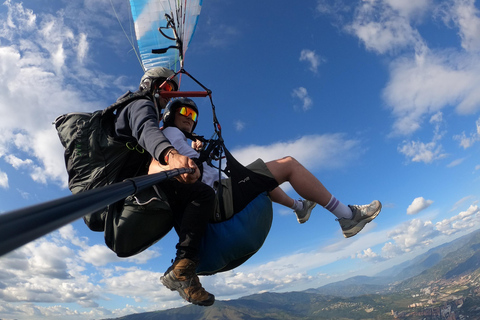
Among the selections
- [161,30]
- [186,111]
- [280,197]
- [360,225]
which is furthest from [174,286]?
[161,30]

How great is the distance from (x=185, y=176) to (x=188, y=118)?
1.93 m

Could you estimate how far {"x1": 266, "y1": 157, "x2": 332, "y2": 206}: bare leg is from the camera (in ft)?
11.8

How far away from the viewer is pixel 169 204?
2.99 meters

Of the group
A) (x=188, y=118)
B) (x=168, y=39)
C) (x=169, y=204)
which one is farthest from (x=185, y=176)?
(x=168, y=39)

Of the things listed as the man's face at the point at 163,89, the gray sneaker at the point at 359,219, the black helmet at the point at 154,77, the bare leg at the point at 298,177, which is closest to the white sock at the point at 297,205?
the gray sneaker at the point at 359,219

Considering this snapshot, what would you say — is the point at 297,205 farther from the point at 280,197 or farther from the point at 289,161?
the point at 289,161

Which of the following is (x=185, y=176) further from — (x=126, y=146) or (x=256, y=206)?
(x=256, y=206)

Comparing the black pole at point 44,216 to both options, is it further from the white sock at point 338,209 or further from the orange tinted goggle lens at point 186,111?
the white sock at point 338,209

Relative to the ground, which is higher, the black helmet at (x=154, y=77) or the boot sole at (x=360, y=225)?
the black helmet at (x=154, y=77)

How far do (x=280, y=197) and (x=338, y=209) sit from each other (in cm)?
88

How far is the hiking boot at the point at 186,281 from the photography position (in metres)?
2.84

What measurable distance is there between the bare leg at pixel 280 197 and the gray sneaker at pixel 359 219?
852 millimetres

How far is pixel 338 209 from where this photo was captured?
3850 mm

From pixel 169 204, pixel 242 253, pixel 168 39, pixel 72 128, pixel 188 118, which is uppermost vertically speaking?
pixel 168 39
